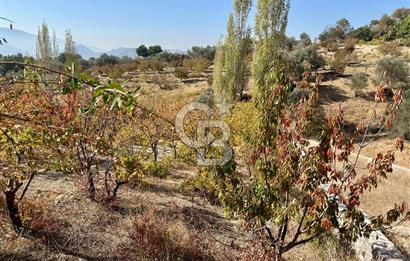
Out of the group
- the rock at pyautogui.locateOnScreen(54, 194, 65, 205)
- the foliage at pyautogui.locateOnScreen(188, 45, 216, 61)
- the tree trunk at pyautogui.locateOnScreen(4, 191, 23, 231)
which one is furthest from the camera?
the foliage at pyautogui.locateOnScreen(188, 45, 216, 61)

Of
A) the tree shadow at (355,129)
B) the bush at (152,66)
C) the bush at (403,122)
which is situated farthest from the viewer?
the bush at (152,66)

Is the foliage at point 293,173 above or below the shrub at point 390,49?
below

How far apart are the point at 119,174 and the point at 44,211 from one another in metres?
1.52

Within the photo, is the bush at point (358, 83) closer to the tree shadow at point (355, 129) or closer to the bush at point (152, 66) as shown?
the tree shadow at point (355, 129)

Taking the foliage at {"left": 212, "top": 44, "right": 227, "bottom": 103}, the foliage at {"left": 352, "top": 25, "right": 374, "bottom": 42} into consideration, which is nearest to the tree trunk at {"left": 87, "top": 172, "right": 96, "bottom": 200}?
the foliage at {"left": 212, "top": 44, "right": 227, "bottom": 103}

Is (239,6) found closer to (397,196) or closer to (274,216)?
(397,196)

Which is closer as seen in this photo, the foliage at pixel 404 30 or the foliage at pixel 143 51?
the foliage at pixel 404 30

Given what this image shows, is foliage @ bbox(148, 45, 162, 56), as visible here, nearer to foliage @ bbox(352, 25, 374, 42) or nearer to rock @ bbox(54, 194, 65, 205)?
foliage @ bbox(352, 25, 374, 42)

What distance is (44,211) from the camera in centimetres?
540

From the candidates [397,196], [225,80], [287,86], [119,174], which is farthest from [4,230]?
[225,80]

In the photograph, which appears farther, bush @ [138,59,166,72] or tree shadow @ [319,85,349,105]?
bush @ [138,59,166,72]

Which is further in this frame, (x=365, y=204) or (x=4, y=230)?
(x=365, y=204)

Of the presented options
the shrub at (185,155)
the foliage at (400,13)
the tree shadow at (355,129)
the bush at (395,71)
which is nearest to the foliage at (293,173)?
the shrub at (185,155)

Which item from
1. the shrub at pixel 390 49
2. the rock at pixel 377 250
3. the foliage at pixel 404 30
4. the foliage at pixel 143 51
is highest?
the foliage at pixel 404 30
